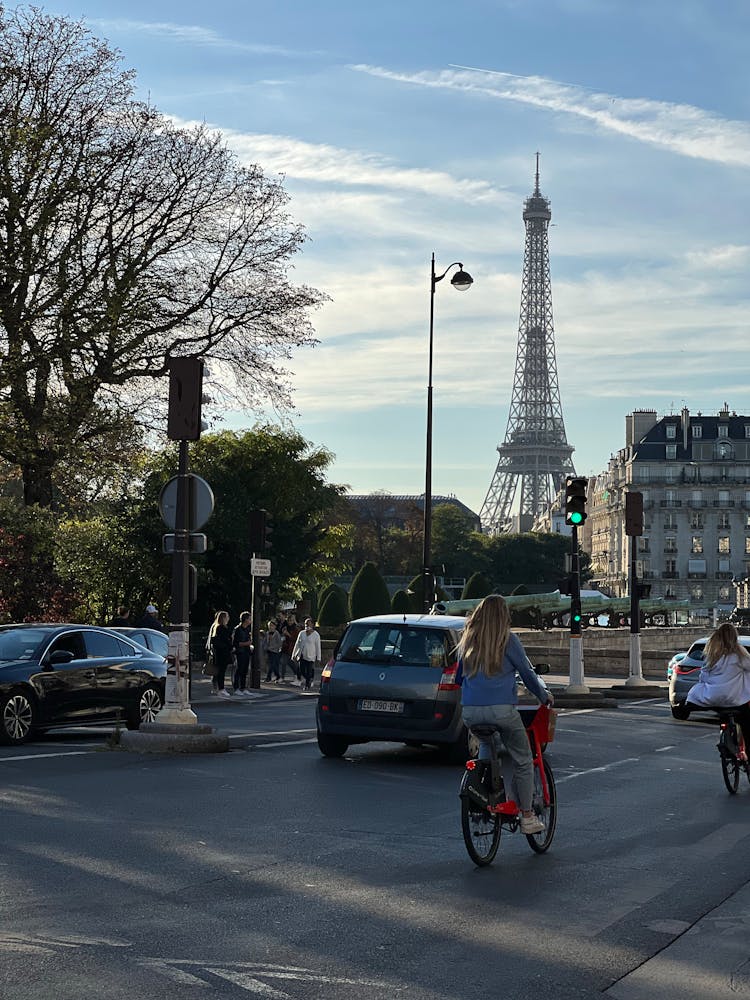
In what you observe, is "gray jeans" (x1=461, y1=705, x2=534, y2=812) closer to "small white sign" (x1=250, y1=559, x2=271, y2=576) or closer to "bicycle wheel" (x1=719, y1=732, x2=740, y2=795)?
"bicycle wheel" (x1=719, y1=732, x2=740, y2=795)

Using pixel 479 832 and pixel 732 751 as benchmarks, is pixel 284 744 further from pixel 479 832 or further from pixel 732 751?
pixel 479 832

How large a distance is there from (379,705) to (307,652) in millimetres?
21980

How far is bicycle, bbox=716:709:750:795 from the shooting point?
14922 millimetres

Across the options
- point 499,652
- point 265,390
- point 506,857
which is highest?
point 265,390

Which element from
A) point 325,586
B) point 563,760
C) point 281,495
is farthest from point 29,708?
point 325,586

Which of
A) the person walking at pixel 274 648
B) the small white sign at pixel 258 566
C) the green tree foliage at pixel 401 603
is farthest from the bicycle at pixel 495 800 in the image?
the green tree foliage at pixel 401 603

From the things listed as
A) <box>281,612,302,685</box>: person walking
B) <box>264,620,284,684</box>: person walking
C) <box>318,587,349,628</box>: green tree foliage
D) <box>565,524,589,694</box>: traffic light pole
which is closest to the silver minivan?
<box>565,524,589,694</box>: traffic light pole

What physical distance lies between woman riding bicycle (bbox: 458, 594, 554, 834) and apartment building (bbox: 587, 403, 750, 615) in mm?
162524

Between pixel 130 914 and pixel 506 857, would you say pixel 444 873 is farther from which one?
pixel 130 914

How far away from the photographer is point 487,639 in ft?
32.7

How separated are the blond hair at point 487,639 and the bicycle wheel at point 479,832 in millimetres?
858

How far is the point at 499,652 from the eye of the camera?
9.91m

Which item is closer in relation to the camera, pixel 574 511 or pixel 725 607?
pixel 574 511

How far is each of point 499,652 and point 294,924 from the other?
9.22 feet
